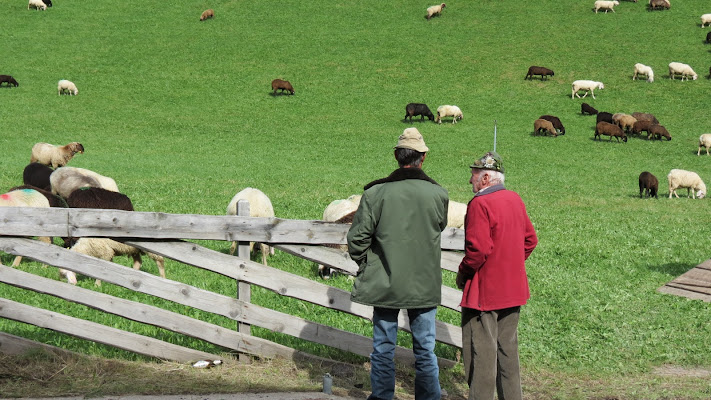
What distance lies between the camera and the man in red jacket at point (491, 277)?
5.82m

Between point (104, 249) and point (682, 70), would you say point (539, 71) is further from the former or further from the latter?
point (104, 249)

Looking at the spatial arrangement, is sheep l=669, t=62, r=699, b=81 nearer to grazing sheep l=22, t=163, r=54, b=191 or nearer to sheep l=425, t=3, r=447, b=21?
sheep l=425, t=3, r=447, b=21

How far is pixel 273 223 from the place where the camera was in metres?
6.72

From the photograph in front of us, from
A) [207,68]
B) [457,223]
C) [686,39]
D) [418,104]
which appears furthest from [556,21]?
[457,223]

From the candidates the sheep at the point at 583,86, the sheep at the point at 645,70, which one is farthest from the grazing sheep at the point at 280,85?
the sheep at the point at 645,70

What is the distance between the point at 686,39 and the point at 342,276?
46.7 m

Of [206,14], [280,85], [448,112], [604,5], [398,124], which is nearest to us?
[398,124]

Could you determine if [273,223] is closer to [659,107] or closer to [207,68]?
[659,107]

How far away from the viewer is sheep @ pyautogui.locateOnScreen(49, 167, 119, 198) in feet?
61.4

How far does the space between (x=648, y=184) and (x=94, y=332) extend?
Answer: 960 inches

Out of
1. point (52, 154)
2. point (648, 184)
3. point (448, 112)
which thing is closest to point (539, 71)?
point (448, 112)

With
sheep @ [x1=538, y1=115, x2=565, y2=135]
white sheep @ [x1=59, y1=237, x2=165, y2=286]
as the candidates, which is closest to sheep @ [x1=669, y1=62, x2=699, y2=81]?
sheep @ [x1=538, y1=115, x2=565, y2=135]

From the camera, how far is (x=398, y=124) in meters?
40.2

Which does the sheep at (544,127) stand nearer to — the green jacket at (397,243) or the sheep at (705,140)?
the sheep at (705,140)
